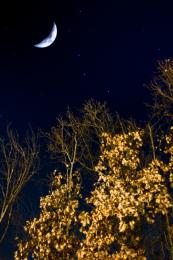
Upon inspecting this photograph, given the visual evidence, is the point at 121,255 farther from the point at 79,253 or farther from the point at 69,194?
the point at 69,194

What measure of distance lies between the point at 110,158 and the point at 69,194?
3309 millimetres

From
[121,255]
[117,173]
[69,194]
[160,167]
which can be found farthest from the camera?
[69,194]

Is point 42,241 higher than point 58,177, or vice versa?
point 58,177

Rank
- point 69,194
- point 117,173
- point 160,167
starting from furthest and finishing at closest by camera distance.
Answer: point 69,194, point 117,173, point 160,167

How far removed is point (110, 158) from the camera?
53.8 feet

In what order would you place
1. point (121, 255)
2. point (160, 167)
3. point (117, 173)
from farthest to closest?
1. point (117, 173)
2. point (160, 167)
3. point (121, 255)

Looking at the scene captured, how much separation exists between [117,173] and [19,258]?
5.97m

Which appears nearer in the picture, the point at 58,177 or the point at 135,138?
the point at 135,138

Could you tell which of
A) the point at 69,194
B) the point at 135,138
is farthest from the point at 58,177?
the point at 135,138

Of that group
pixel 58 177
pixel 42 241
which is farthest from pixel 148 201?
pixel 58 177

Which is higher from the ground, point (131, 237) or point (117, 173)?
point (117, 173)

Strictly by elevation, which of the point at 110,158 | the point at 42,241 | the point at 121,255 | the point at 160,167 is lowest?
the point at 121,255

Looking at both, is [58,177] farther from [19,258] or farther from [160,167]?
[160,167]

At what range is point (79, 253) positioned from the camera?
1376 centimetres
